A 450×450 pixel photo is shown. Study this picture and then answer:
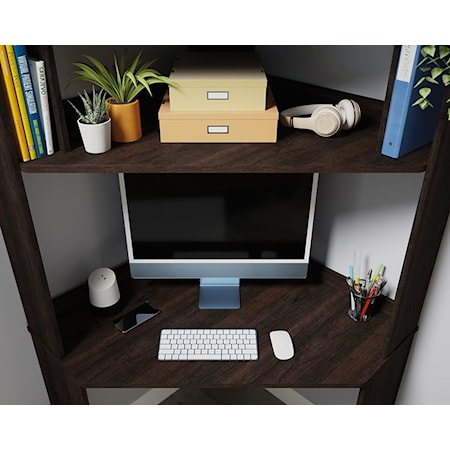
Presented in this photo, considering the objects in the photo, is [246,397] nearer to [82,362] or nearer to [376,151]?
[82,362]

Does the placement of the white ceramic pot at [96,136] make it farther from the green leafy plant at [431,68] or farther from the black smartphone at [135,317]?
the green leafy plant at [431,68]

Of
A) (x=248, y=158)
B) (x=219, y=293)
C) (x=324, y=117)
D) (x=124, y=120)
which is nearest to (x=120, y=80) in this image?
(x=124, y=120)

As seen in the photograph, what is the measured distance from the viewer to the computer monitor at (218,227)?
1.45 meters

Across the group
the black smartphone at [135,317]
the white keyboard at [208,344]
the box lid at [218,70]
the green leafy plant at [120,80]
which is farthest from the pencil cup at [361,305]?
the green leafy plant at [120,80]

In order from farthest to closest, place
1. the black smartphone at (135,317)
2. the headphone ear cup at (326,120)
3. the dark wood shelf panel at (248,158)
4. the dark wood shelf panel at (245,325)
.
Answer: the black smartphone at (135,317) < the dark wood shelf panel at (245,325) < the headphone ear cup at (326,120) < the dark wood shelf panel at (248,158)

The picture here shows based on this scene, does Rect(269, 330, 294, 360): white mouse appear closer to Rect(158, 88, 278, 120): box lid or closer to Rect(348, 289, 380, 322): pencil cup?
Rect(348, 289, 380, 322): pencil cup

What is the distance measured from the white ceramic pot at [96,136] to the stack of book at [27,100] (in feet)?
0.26

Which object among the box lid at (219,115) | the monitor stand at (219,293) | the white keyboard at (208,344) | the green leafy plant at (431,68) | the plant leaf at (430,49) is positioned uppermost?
the plant leaf at (430,49)

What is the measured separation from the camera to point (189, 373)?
1.38 meters

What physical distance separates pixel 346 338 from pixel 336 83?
781mm

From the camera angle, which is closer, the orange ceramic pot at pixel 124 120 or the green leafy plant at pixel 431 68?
the green leafy plant at pixel 431 68

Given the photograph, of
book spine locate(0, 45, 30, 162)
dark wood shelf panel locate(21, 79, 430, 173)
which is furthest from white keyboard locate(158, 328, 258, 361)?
book spine locate(0, 45, 30, 162)
